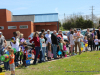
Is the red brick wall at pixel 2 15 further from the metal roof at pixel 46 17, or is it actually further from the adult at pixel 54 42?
the adult at pixel 54 42

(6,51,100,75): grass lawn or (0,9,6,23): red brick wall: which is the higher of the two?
(0,9,6,23): red brick wall

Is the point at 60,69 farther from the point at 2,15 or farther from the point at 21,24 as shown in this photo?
the point at 2,15

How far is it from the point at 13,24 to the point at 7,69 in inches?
1173

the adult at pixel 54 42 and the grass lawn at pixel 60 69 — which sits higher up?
the adult at pixel 54 42

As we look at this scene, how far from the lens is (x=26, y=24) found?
35062mm

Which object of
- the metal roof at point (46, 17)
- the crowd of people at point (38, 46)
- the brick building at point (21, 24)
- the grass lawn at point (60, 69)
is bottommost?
the grass lawn at point (60, 69)

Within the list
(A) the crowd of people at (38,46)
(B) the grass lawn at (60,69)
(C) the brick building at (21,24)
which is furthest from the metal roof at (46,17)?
(B) the grass lawn at (60,69)

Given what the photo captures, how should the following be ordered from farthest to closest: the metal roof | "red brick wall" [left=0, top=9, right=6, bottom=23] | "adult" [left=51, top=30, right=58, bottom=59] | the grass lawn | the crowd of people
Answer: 1. the metal roof
2. "red brick wall" [left=0, top=9, right=6, bottom=23]
3. "adult" [left=51, top=30, right=58, bottom=59]
4. the crowd of people
5. the grass lawn

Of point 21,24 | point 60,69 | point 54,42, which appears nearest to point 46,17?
point 21,24

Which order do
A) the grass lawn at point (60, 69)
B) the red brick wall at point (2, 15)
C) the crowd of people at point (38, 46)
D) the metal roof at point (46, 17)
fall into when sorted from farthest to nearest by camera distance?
the metal roof at point (46, 17) → the red brick wall at point (2, 15) → the crowd of people at point (38, 46) → the grass lawn at point (60, 69)

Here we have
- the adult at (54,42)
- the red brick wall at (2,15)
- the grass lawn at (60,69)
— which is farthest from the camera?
the red brick wall at (2,15)

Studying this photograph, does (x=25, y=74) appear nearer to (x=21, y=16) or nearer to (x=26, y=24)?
(x=26, y=24)

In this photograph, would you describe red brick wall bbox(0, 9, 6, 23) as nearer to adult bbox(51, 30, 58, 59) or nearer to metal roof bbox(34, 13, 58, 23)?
metal roof bbox(34, 13, 58, 23)

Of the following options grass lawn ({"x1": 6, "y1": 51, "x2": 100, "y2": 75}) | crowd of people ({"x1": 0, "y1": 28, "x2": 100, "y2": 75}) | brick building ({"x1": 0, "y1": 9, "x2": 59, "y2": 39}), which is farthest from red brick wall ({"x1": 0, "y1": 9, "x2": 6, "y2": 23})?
grass lawn ({"x1": 6, "y1": 51, "x2": 100, "y2": 75})
